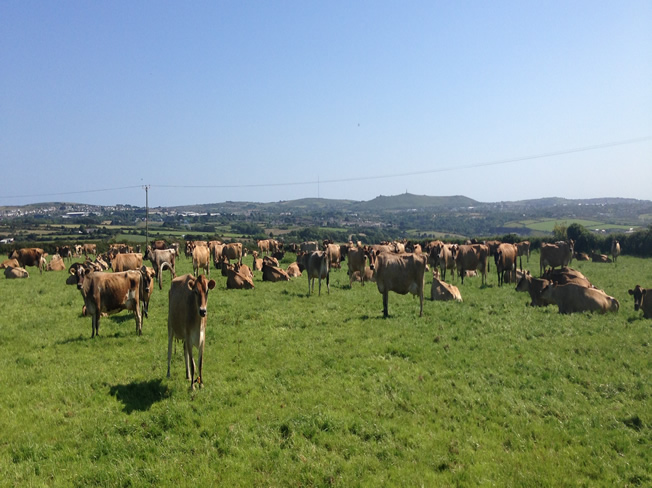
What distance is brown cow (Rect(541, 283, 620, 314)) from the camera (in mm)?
15503

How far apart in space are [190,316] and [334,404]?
11.4 ft

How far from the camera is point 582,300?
51.3 feet

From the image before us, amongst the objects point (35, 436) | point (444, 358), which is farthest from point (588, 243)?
point (35, 436)

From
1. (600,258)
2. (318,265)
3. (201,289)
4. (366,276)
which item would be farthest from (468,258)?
(600,258)

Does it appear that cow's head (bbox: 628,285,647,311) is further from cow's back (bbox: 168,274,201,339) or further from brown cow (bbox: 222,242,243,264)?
brown cow (bbox: 222,242,243,264)

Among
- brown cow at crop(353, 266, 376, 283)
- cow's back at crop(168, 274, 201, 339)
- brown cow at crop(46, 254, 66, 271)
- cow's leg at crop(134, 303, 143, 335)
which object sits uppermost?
cow's back at crop(168, 274, 201, 339)

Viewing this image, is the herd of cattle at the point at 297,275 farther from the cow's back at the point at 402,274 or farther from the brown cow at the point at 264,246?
the brown cow at the point at 264,246

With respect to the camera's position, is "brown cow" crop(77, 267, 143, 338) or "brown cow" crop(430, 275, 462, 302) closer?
"brown cow" crop(77, 267, 143, 338)

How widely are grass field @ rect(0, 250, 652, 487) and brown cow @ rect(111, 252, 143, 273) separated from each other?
7208 millimetres

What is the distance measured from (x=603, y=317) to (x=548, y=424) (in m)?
9.22

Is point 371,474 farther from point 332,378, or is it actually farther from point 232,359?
point 232,359

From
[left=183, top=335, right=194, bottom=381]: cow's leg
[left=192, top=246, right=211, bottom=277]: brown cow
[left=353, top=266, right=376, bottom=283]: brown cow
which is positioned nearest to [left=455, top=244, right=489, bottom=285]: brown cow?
[left=353, top=266, right=376, bottom=283]: brown cow

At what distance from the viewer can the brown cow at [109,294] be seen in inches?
488

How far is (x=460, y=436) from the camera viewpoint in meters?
6.95
